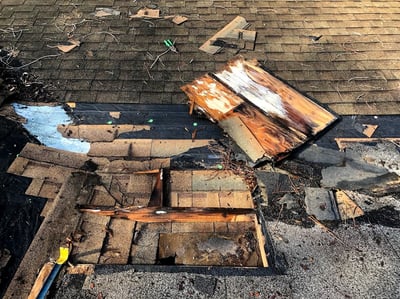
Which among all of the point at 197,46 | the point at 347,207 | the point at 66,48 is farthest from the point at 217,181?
the point at 66,48

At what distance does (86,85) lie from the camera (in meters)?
5.32

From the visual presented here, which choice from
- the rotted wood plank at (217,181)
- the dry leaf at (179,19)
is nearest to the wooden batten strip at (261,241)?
the rotted wood plank at (217,181)

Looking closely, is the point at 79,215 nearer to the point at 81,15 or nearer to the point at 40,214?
the point at 40,214

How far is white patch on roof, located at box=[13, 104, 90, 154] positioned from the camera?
4.57m

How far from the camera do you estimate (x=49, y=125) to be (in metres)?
4.78

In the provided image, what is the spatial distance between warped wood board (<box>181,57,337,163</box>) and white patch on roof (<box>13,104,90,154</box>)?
1713 mm

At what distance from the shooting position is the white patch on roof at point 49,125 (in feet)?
15.0

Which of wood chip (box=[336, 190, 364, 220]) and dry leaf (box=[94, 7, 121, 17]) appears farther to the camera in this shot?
dry leaf (box=[94, 7, 121, 17])

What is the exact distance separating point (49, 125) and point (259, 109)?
2.90 metres

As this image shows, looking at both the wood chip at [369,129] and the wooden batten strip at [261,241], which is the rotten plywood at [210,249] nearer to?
the wooden batten strip at [261,241]

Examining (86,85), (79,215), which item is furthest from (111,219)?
(86,85)

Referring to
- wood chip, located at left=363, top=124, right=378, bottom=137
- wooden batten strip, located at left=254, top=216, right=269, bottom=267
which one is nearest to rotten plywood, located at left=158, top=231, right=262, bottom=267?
wooden batten strip, located at left=254, top=216, right=269, bottom=267

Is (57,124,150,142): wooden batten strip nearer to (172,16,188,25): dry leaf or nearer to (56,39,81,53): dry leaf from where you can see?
(56,39,81,53): dry leaf

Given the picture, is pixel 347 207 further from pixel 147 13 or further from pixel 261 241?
pixel 147 13
